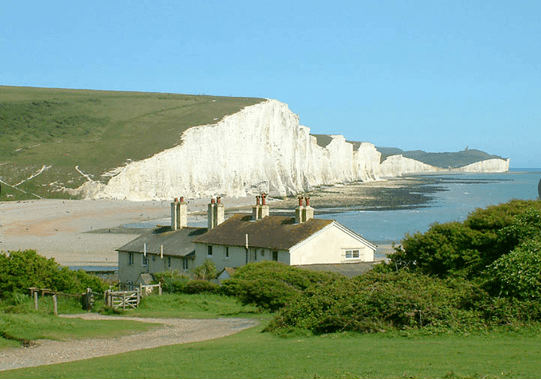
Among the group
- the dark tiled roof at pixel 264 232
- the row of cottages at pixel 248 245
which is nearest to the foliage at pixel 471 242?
the row of cottages at pixel 248 245

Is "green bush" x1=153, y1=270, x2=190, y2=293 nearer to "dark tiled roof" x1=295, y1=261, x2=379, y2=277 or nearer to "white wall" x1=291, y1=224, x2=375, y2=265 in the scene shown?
"dark tiled roof" x1=295, y1=261, x2=379, y2=277

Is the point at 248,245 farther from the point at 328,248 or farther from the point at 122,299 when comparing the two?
the point at 122,299

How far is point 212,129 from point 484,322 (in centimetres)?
11096

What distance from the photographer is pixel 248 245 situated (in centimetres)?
3191

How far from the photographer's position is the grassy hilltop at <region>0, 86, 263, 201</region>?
109 metres

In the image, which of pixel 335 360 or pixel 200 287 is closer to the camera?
pixel 335 360

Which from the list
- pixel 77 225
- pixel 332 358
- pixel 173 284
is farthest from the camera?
pixel 77 225

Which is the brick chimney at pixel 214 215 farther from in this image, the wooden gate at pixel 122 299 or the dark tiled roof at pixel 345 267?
the wooden gate at pixel 122 299

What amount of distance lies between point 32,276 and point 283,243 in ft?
35.8

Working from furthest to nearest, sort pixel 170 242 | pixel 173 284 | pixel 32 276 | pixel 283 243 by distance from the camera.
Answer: pixel 170 242
pixel 283 243
pixel 173 284
pixel 32 276

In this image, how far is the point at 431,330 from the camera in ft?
46.3

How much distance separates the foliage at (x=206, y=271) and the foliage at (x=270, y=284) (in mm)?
4456

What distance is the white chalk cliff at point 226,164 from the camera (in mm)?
109812

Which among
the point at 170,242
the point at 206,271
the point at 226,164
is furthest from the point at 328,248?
the point at 226,164
